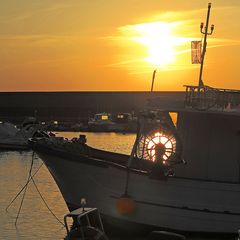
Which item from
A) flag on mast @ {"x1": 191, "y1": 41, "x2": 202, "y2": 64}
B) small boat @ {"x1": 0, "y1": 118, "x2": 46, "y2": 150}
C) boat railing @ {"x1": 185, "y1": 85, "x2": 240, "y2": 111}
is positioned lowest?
small boat @ {"x1": 0, "y1": 118, "x2": 46, "y2": 150}

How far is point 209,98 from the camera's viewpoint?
63.8 ft

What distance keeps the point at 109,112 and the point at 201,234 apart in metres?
120

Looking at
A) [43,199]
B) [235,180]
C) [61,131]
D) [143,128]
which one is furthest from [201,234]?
[61,131]

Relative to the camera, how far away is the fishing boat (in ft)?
61.6

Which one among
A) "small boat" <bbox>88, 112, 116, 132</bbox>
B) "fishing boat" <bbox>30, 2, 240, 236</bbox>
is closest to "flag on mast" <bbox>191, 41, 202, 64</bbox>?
"fishing boat" <bbox>30, 2, 240, 236</bbox>

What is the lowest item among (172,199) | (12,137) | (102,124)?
(12,137)

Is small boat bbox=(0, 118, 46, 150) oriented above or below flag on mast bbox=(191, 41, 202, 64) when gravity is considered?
below

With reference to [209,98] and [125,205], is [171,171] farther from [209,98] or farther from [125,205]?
[209,98]

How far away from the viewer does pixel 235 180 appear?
19.6m

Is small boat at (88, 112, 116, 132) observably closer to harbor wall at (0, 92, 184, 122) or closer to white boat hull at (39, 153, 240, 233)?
harbor wall at (0, 92, 184, 122)

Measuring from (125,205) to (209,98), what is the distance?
404 centimetres

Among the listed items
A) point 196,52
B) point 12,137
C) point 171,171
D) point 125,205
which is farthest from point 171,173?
point 12,137

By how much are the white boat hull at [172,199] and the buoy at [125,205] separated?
0.12 meters

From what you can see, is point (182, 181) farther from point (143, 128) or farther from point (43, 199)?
point (43, 199)
